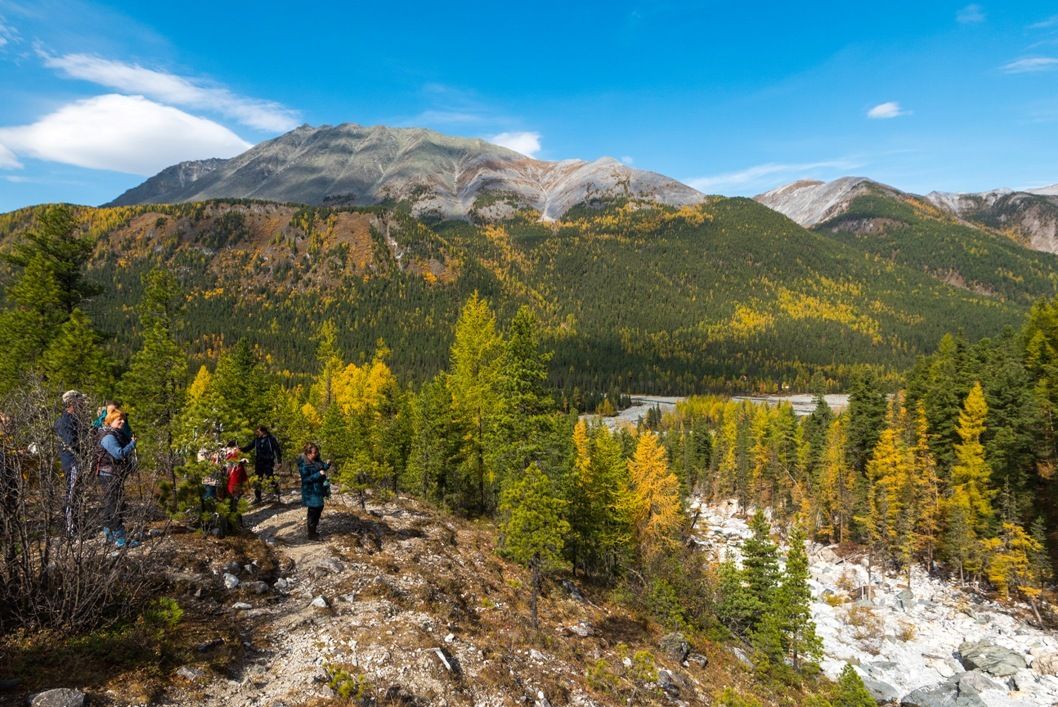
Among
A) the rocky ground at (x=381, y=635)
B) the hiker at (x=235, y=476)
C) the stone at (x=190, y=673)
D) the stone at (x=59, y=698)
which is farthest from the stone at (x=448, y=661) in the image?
the hiker at (x=235, y=476)

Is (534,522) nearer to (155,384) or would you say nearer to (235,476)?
(235,476)

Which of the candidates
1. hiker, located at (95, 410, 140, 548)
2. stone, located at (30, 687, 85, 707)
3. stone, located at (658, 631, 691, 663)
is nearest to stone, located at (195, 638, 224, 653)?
hiker, located at (95, 410, 140, 548)

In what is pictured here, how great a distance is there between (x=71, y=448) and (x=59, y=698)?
326 centimetres

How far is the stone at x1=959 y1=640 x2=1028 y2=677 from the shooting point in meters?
32.9

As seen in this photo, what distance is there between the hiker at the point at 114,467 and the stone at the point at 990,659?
48.0m

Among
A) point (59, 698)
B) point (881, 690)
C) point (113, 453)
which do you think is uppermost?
point (113, 453)

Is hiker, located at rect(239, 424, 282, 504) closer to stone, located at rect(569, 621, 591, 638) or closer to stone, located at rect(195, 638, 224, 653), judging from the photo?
stone, located at rect(195, 638, 224, 653)

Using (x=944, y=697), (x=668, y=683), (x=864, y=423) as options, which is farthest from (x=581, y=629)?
(x=864, y=423)

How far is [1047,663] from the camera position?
33.2 meters

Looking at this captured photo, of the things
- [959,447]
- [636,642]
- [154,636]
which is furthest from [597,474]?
[959,447]

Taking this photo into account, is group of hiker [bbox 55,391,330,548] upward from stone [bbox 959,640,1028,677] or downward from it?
upward

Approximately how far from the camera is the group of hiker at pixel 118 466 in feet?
25.4

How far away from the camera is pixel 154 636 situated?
8.82 m

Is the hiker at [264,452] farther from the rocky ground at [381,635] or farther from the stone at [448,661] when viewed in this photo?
the stone at [448,661]
